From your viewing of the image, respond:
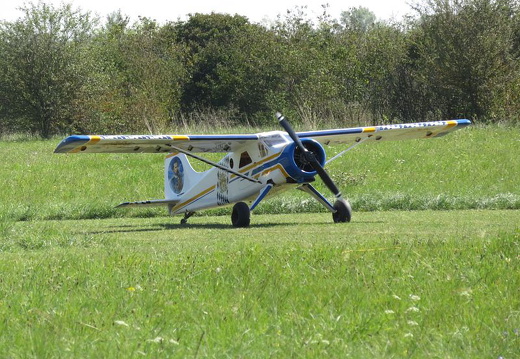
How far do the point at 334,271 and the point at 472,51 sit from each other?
106 ft

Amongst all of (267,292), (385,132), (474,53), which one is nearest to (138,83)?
(474,53)

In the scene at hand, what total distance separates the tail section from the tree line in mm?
13162

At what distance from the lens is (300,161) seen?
18141 mm

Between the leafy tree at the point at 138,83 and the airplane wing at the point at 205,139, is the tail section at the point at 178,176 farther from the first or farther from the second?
the leafy tree at the point at 138,83

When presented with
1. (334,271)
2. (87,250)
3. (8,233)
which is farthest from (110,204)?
(334,271)

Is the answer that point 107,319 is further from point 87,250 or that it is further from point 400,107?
point 400,107

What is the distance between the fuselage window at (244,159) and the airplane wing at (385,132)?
52.6 inches

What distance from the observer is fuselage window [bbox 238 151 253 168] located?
19375mm

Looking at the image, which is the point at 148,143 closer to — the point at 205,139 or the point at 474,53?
the point at 205,139

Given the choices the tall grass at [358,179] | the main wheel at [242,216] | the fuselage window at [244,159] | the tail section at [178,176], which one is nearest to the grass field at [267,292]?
the main wheel at [242,216]

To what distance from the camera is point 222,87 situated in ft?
190

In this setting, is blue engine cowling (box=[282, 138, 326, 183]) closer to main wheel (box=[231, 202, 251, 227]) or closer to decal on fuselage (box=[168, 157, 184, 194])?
main wheel (box=[231, 202, 251, 227])

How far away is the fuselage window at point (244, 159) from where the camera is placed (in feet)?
63.6

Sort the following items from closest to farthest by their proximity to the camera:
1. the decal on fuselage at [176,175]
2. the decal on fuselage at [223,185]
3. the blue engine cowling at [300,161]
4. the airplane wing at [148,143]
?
1. the airplane wing at [148,143]
2. the blue engine cowling at [300,161]
3. the decal on fuselage at [223,185]
4. the decal on fuselage at [176,175]
